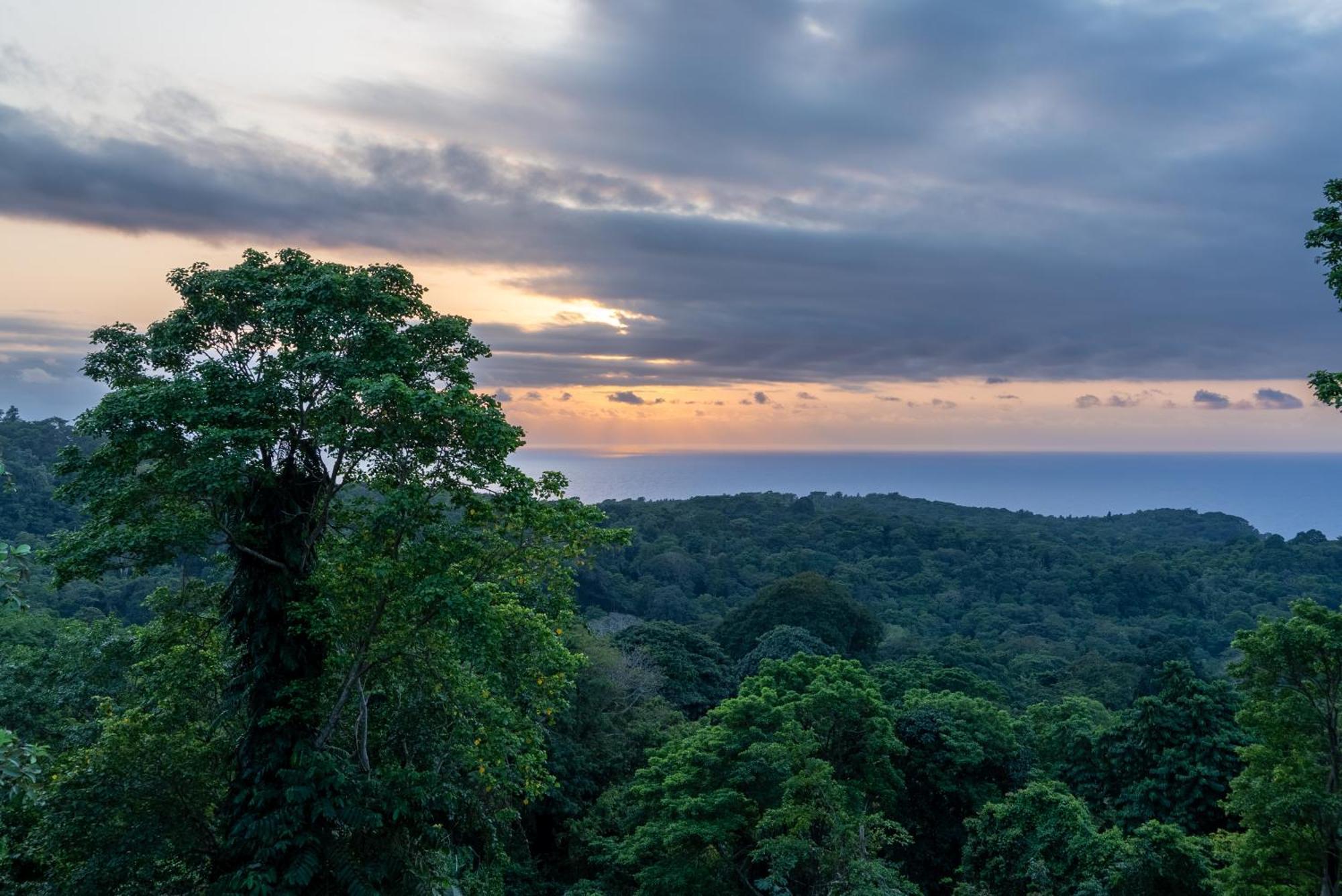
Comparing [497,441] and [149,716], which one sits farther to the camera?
[149,716]

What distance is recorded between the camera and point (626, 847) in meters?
15.6

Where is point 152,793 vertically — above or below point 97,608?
above

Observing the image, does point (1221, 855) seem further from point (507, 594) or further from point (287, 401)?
point (287, 401)

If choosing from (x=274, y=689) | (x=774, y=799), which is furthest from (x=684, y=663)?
(x=274, y=689)

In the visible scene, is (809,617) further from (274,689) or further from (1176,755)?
(274,689)

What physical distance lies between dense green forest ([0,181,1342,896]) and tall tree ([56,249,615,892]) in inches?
1.5

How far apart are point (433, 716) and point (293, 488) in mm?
3118

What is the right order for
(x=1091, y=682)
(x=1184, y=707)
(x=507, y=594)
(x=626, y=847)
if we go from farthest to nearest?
(x=1091, y=682) < (x=1184, y=707) < (x=626, y=847) < (x=507, y=594)

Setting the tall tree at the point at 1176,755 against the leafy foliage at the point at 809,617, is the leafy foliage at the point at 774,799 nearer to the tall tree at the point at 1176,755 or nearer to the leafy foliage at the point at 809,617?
the tall tree at the point at 1176,755

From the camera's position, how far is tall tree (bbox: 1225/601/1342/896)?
12.4m

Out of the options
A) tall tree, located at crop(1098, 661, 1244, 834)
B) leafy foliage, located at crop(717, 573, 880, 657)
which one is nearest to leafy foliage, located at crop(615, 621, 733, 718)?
leafy foliage, located at crop(717, 573, 880, 657)

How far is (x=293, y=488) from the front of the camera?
9633 millimetres

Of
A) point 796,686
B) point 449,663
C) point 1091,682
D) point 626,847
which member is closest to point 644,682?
point 796,686

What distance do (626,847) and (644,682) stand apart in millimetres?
9225
